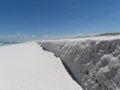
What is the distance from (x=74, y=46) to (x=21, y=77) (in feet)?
11.4


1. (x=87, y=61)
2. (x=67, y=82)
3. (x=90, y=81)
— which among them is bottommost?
(x=67, y=82)

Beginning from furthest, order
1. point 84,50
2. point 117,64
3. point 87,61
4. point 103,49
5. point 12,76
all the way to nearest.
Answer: point 12,76 → point 84,50 → point 87,61 → point 103,49 → point 117,64

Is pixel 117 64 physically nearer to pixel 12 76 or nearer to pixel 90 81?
pixel 90 81

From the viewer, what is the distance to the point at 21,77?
8117 millimetres

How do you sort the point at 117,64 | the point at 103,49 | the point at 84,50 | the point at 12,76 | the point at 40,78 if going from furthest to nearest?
the point at 12,76, the point at 40,78, the point at 84,50, the point at 103,49, the point at 117,64

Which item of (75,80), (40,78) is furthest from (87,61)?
(40,78)

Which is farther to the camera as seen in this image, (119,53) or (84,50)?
(84,50)

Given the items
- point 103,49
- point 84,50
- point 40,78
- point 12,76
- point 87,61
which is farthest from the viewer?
point 12,76

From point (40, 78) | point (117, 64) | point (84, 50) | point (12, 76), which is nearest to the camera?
point (117, 64)

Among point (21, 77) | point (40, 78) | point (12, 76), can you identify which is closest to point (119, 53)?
point (40, 78)

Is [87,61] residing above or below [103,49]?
below

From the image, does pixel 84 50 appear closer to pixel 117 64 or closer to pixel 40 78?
pixel 117 64

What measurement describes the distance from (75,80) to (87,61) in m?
1.38

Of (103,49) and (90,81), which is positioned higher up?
(103,49)
